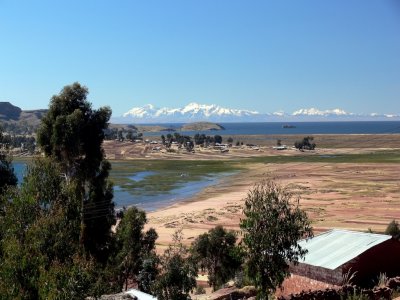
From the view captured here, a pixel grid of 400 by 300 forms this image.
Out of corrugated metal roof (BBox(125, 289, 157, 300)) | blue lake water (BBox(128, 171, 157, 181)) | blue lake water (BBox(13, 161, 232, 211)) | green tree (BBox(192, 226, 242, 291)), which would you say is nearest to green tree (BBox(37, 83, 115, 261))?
corrugated metal roof (BBox(125, 289, 157, 300))

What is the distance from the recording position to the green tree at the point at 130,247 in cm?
2616

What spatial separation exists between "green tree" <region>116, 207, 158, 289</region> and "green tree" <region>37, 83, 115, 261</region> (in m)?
0.84

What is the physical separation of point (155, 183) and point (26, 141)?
107977mm

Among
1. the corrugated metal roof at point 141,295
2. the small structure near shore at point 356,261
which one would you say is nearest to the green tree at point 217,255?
the small structure near shore at point 356,261

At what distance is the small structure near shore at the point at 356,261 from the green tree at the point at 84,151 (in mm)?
11078

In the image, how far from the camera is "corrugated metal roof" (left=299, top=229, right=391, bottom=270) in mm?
20400

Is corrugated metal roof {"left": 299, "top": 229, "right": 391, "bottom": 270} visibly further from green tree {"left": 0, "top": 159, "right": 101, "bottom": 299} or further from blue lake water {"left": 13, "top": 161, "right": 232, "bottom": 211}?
blue lake water {"left": 13, "top": 161, "right": 232, "bottom": 211}

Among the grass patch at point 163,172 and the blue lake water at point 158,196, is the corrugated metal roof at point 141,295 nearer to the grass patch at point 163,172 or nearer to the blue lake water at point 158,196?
the blue lake water at point 158,196

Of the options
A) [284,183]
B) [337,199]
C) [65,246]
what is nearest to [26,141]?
[284,183]

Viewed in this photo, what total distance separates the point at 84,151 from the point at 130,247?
5.87 m

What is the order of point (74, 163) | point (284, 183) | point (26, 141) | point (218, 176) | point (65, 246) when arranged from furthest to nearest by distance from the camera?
point (26, 141) → point (218, 176) → point (284, 183) → point (74, 163) → point (65, 246)

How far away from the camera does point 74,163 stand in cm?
2617

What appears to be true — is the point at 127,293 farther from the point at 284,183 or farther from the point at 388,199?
the point at 284,183

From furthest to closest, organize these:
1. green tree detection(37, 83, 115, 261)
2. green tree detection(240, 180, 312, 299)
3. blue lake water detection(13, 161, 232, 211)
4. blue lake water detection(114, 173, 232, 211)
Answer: blue lake water detection(13, 161, 232, 211) < blue lake water detection(114, 173, 232, 211) < green tree detection(37, 83, 115, 261) < green tree detection(240, 180, 312, 299)
